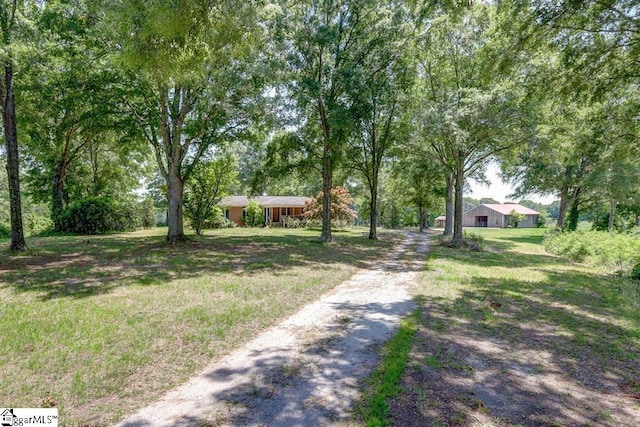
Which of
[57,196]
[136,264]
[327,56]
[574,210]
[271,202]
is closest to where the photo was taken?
[136,264]

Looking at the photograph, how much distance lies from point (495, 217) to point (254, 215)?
156 ft

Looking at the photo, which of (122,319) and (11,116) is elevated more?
(11,116)

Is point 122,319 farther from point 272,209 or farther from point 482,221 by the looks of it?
point 482,221

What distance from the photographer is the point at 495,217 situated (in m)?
61.7

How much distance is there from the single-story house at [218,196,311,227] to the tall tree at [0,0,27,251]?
22539mm

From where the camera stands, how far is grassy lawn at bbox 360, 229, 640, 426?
3.03 meters

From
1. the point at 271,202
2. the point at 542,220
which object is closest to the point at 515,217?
the point at 542,220

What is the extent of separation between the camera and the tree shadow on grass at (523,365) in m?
3.02

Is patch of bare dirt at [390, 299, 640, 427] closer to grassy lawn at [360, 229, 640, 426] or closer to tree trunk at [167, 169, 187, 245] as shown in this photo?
grassy lawn at [360, 229, 640, 426]

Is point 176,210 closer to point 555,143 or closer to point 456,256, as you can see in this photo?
point 456,256

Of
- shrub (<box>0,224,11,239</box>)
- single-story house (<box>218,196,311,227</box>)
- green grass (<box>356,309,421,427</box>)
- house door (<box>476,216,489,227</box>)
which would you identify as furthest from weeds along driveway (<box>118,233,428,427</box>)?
house door (<box>476,216,489,227</box>)

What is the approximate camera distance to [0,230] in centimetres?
2141

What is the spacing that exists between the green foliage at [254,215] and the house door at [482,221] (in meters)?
46.6

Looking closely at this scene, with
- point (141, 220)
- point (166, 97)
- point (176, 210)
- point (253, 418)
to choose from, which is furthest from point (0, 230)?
point (253, 418)
